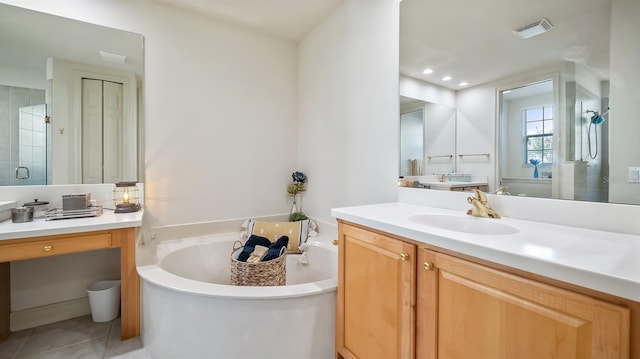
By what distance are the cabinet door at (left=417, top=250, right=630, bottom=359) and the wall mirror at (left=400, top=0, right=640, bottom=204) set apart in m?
0.60

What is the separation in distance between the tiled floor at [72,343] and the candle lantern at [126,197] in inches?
32.8

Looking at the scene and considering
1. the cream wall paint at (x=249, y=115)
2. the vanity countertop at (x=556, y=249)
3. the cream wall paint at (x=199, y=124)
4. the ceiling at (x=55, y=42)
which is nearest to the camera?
the vanity countertop at (x=556, y=249)

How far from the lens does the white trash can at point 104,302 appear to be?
1955 millimetres

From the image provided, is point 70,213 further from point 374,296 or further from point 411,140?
point 411,140

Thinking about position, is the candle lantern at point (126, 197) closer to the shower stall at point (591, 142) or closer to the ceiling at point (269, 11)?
the ceiling at point (269, 11)

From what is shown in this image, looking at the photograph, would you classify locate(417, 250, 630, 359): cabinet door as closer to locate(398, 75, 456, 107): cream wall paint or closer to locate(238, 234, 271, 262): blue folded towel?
locate(398, 75, 456, 107): cream wall paint

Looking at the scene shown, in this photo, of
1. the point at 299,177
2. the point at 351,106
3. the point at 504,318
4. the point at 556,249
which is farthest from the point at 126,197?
the point at 556,249

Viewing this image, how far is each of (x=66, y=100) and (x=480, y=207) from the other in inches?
108

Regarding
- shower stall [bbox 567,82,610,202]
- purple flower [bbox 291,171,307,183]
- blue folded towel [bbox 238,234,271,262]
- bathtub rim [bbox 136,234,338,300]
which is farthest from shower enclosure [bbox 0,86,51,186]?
shower stall [bbox 567,82,610,202]

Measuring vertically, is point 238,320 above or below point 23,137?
below

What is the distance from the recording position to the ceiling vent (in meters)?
1.12

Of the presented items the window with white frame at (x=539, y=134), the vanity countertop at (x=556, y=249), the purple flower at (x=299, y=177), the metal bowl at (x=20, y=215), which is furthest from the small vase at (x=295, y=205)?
the window with white frame at (x=539, y=134)

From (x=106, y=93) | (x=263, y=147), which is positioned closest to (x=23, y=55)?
(x=106, y=93)

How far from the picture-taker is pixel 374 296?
3.86ft
